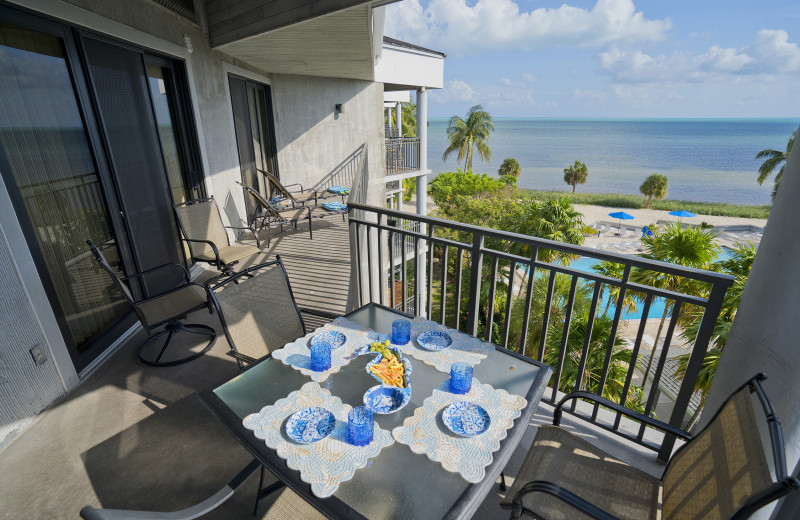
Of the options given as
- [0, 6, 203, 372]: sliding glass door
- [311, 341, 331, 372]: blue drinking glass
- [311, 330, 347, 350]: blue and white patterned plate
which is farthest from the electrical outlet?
[311, 341, 331, 372]: blue drinking glass

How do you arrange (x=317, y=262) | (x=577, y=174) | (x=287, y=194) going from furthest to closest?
(x=577, y=174) → (x=287, y=194) → (x=317, y=262)

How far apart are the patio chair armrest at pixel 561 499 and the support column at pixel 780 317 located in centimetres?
81

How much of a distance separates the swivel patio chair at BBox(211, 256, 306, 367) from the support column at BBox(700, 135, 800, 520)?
218 centimetres

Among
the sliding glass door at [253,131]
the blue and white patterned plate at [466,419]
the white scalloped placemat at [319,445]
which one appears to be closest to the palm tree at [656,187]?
the sliding glass door at [253,131]

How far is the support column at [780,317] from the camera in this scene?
1.28m

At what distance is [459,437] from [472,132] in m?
37.8

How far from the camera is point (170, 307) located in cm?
286

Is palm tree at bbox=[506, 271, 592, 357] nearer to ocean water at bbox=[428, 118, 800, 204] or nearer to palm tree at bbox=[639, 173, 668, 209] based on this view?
ocean water at bbox=[428, 118, 800, 204]

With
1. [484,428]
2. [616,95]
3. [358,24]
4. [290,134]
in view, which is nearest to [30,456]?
[484,428]

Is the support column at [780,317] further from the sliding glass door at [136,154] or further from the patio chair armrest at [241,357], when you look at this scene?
Answer: the sliding glass door at [136,154]

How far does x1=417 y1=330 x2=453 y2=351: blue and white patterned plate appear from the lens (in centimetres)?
177

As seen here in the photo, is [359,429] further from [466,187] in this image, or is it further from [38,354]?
[466,187]

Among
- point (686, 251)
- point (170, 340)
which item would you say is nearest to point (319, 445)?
point (170, 340)

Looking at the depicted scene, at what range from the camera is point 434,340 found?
1.83m
